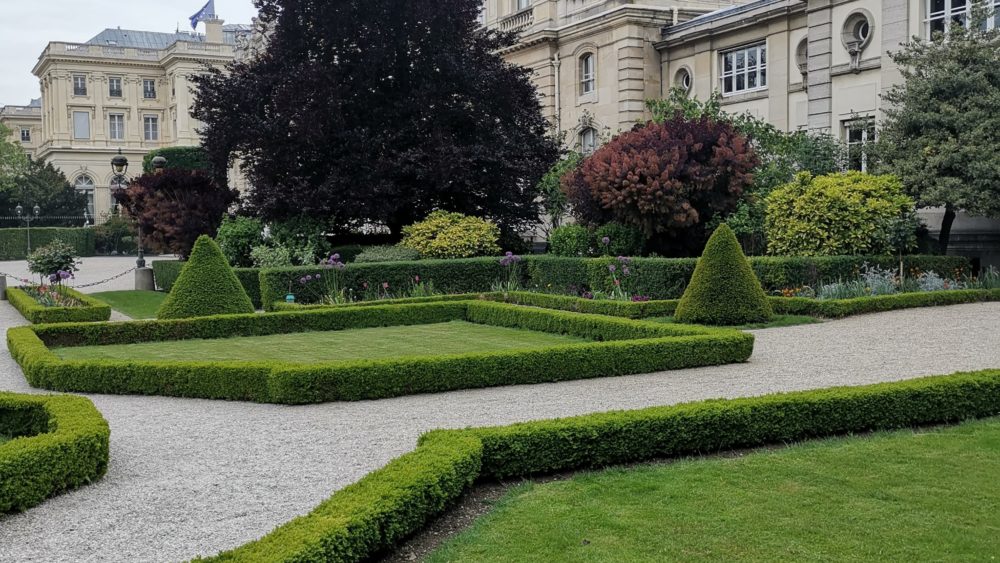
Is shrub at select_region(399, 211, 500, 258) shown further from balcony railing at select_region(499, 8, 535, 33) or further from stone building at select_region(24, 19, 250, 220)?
stone building at select_region(24, 19, 250, 220)

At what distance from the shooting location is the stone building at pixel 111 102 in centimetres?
7644

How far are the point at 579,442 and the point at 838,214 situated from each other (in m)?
11.7

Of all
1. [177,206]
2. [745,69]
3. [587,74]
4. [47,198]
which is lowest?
[177,206]

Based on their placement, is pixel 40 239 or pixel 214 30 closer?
pixel 40 239

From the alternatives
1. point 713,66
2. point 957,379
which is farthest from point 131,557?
point 713,66

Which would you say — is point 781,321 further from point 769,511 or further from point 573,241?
point 769,511

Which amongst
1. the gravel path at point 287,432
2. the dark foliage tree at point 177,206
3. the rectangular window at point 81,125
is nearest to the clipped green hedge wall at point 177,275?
the dark foliage tree at point 177,206

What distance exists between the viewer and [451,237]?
22203 mm

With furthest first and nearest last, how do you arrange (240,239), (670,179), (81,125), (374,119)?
(81,125) < (374,119) < (240,239) < (670,179)

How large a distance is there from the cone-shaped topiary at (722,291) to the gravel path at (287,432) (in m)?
0.77

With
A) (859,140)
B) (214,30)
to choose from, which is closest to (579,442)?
(859,140)

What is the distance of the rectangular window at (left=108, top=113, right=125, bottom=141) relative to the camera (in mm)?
78625

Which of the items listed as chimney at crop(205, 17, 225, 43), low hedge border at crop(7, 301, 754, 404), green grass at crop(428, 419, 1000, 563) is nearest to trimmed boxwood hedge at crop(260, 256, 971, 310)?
low hedge border at crop(7, 301, 754, 404)

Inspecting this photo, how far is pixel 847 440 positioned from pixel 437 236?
50.7 feet
